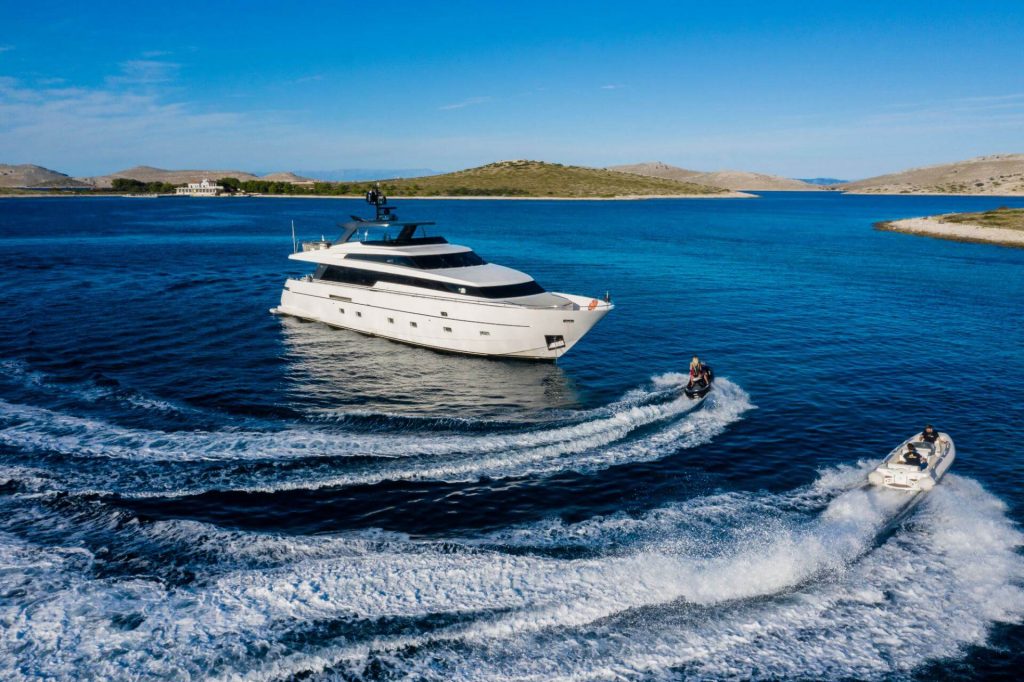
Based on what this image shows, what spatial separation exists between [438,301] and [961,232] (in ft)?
308

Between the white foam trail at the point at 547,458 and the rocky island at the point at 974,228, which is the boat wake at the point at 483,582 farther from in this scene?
the rocky island at the point at 974,228

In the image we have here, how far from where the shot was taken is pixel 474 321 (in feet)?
102

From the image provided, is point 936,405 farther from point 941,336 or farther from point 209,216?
point 209,216

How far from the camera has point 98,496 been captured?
17.5m

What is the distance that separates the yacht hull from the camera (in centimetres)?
3020

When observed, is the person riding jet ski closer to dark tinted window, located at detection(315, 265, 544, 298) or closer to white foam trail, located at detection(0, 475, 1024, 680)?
dark tinted window, located at detection(315, 265, 544, 298)

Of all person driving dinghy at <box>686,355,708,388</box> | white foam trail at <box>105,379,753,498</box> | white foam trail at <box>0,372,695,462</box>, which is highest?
person driving dinghy at <box>686,355,708,388</box>

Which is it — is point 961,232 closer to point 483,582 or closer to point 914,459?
point 914,459

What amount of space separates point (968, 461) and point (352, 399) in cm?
2099

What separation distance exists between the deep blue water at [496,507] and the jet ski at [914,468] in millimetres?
598

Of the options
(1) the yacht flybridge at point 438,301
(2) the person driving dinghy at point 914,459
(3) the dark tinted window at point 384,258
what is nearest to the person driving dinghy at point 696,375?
(1) the yacht flybridge at point 438,301

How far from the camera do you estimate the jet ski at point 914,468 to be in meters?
18.4

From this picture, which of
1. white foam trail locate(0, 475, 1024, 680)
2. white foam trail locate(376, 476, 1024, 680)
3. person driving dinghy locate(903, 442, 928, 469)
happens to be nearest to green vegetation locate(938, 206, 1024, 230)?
person driving dinghy locate(903, 442, 928, 469)

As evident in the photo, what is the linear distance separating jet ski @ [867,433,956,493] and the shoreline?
274 feet
